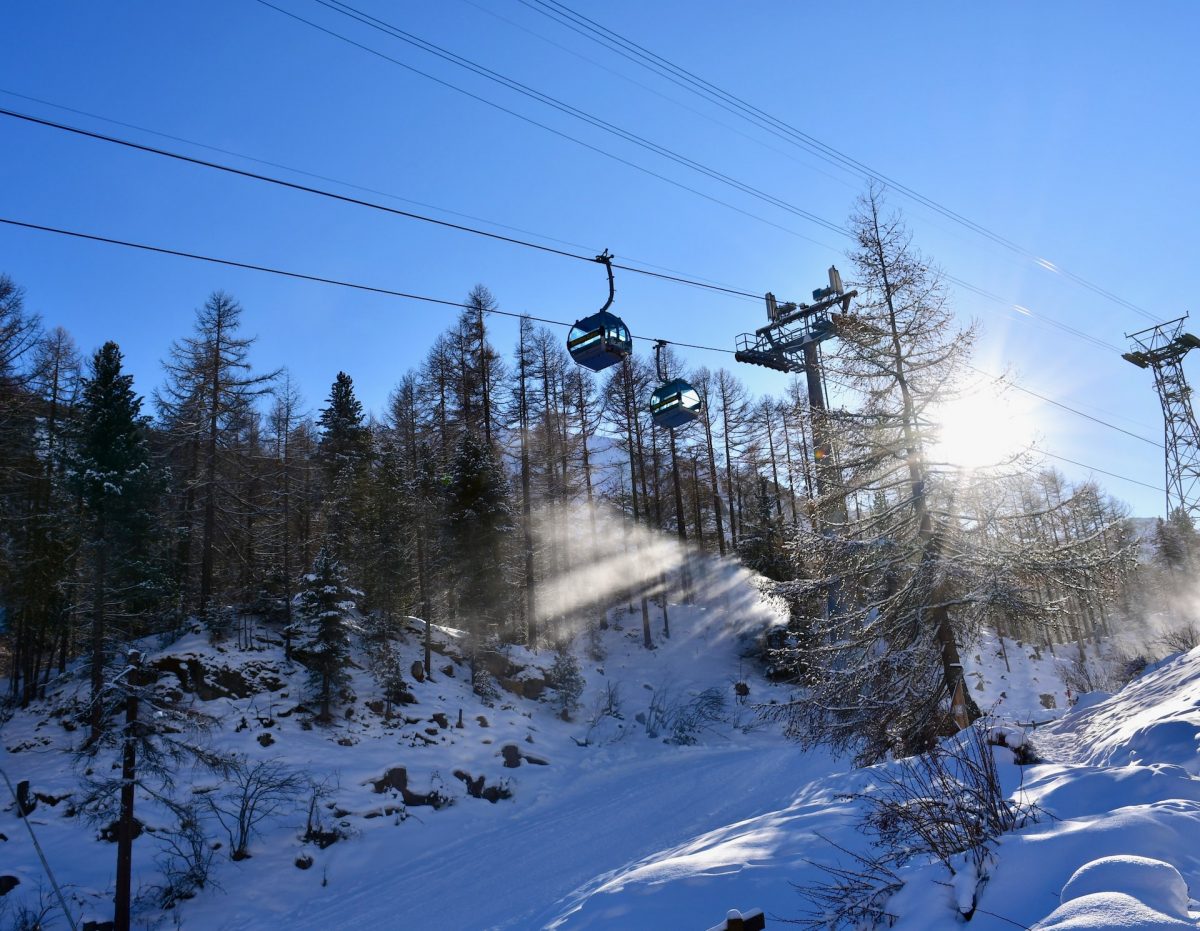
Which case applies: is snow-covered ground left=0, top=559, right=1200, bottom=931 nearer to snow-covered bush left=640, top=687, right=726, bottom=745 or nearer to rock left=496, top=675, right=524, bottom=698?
snow-covered bush left=640, top=687, right=726, bottom=745

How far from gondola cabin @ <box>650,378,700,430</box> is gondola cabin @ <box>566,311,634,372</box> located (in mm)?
1889

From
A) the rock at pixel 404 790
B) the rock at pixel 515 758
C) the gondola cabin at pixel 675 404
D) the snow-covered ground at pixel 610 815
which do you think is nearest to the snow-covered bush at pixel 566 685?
the snow-covered ground at pixel 610 815

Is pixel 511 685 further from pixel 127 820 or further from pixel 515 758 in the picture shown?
pixel 127 820

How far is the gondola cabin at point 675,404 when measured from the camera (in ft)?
42.8

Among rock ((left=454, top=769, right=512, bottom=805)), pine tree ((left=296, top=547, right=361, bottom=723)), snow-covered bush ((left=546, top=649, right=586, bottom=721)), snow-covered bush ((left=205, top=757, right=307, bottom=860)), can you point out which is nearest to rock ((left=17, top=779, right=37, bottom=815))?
snow-covered bush ((left=205, top=757, right=307, bottom=860))

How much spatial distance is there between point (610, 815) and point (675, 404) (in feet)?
34.0

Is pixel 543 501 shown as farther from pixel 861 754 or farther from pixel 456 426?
pixel 861 754

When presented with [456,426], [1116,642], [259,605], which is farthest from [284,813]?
[1116,642]

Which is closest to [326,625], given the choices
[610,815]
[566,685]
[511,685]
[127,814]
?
[127,814]

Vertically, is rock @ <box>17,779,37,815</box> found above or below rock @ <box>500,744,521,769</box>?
above

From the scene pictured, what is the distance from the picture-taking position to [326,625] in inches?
754

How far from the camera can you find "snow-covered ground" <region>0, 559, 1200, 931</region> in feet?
13.3

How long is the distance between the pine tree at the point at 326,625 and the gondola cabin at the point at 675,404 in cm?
1182

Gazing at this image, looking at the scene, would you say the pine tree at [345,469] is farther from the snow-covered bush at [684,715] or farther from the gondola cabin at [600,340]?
the gondola cabin at [600,340]
